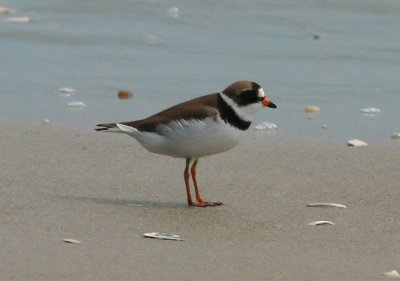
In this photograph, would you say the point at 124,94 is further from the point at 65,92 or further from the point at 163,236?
the point at 163,236

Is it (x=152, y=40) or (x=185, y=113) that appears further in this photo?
(x=152, y=40)

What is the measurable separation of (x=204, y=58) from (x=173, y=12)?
6.55 ft

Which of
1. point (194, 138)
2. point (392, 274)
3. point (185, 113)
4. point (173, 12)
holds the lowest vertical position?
point (173, 12)

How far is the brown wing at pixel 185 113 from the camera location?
20.7 ft

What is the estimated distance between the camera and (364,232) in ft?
19.0

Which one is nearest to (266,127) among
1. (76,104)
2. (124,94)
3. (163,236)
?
(124,94)

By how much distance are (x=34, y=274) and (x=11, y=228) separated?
756 mm

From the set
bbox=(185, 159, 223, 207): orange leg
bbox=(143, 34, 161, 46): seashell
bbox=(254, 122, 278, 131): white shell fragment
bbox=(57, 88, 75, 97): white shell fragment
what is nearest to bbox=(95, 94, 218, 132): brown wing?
bbox=(185, 159, 223, 207): orange leg

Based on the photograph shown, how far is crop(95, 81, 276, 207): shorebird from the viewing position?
6.29m

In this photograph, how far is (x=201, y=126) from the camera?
629 centimetres

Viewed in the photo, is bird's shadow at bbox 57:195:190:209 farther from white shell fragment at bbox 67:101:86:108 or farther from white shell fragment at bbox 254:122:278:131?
white shell fragment at bbox 67:101:86:108

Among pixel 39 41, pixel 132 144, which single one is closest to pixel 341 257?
pixel 132 144

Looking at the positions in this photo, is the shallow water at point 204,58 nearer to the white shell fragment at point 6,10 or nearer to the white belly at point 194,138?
the white shell fragment at point 6,10

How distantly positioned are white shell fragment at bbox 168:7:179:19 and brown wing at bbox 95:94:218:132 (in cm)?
526
